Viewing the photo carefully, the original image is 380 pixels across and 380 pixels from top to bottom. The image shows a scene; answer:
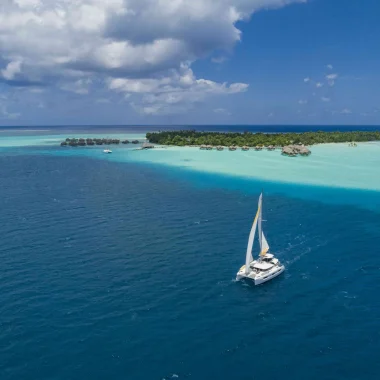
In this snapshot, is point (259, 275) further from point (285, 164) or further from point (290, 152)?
point (290, 152)

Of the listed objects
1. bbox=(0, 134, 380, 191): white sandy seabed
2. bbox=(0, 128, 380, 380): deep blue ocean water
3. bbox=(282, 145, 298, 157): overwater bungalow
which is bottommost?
bbox=(0, 128, 380, 380): deep blue ocean water

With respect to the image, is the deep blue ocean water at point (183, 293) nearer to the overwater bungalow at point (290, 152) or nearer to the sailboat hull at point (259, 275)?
the sailboat hull at point (259, 275)

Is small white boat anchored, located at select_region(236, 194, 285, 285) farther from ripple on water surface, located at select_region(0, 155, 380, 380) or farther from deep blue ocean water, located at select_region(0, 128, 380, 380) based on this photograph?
deep blue ocean water, located at select_region(0, 128, 380, 380)

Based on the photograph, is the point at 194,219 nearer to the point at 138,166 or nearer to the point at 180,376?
the point at 180,376

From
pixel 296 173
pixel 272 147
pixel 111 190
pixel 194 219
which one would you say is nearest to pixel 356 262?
pixel 194 219

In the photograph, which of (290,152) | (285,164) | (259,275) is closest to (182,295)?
(259,275)

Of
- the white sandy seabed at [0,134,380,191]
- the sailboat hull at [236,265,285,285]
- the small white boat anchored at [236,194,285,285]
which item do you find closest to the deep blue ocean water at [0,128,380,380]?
the sailboat hull at [236,265,285,285]

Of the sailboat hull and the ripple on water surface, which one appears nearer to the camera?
the ripple on water surface

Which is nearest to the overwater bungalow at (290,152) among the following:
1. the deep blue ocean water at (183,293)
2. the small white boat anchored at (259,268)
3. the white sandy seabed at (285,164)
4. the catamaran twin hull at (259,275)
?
the white sandy seabed at (285,164)
